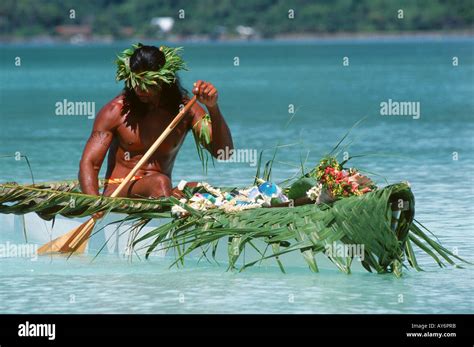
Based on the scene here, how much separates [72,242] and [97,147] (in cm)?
72

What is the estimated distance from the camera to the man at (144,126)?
401 inches

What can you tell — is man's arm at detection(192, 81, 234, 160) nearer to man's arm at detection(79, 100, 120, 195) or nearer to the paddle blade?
man's arm at detection(79, 100, 120, 195)

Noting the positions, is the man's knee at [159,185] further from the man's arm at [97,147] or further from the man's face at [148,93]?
the man's face at [148,93]

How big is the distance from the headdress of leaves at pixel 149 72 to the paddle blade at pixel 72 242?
962 millimetres

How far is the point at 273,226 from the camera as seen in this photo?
9.62 meters

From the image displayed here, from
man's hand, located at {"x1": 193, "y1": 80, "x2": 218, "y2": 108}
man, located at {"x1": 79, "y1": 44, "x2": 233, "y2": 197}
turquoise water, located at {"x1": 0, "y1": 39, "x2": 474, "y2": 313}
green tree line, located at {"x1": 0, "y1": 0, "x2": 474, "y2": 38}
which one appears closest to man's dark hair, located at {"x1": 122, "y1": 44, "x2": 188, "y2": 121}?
man, located at {"x1": 79, "y1": 44, "x2": 233, "y2": 197}

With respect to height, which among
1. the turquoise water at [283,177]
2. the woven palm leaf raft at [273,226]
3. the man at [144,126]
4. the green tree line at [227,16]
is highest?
the man at [144,126]

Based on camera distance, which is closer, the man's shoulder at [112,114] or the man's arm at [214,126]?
the man's arm at [214,126]

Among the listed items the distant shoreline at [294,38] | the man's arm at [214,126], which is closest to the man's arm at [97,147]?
the man's arm at [214,126]

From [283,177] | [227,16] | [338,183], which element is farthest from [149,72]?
[227,16]

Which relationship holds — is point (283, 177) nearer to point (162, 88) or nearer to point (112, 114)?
point (162, 88)

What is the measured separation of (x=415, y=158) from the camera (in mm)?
17438

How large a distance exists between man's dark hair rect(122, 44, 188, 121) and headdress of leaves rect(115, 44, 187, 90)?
37mm
